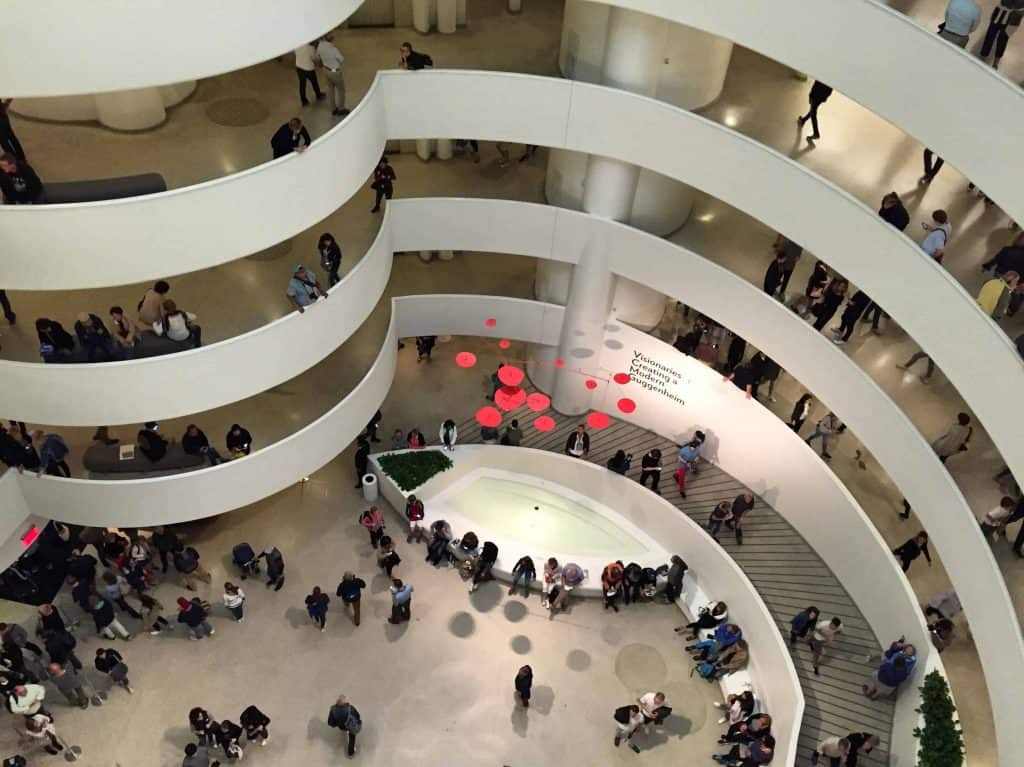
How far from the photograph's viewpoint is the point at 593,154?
16219mm

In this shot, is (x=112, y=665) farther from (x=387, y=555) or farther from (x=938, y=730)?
(x=938, y=730)

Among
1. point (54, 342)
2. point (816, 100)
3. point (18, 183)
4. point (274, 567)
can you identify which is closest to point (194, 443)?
point (54, 342)

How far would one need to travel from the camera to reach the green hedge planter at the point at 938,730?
1245 centimetres

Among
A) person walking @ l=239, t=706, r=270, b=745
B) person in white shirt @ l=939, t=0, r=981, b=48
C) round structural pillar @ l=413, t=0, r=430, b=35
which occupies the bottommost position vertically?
person walking @ l=239, t=706, r=270, b=745

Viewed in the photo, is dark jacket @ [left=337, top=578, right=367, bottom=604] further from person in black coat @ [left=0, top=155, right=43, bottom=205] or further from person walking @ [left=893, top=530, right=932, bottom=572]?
person walking @ [left=893, top=530, right=932, bottom=572]

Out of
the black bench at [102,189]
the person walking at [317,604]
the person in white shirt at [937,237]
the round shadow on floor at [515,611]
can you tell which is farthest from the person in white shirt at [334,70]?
the round shadow on floor at [515,611]

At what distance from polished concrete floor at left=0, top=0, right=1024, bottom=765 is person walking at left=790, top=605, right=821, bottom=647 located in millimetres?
→ 1819

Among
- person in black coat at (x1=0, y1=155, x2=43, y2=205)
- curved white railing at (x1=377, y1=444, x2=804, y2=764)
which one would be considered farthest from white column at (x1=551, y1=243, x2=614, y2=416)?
person in black coat at (x1=0, y1=155, x2=43, y2=205)

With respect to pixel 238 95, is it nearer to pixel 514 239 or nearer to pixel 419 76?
pixel 419 76

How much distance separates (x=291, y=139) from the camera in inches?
496

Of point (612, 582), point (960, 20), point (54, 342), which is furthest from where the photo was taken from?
point (612, 582)

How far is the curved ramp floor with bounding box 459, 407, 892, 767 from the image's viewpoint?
587 inches

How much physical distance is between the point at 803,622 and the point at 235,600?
33.1ft

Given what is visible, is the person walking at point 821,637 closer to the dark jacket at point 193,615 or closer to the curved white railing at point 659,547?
the curved white railing at point 659,547
